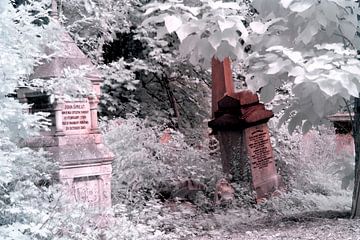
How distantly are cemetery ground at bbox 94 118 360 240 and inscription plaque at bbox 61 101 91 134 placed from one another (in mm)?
986

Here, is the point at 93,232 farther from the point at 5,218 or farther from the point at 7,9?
the point at 7,9

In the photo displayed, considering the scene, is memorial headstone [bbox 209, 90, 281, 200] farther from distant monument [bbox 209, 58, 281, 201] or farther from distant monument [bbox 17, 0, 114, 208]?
distant monument [bbox 17, 0, 114, 208]

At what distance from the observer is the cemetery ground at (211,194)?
5898mm

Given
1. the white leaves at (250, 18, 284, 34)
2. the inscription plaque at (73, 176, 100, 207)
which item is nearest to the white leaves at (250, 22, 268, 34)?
the white leaves at (250, 18, 284, 34)

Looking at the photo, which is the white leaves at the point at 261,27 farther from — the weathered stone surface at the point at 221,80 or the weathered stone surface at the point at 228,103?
the weathered stone surface at the point at 221,80

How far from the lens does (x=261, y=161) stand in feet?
30.0

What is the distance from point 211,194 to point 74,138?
3068mm

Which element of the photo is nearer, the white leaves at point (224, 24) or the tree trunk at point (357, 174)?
the white leaves at point (224, 24)

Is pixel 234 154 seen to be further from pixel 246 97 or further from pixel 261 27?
pixel 261 27

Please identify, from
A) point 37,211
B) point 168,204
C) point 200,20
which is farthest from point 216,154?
point 37,211

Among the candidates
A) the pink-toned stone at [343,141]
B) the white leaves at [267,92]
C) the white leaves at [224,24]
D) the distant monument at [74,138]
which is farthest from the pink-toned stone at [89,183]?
the pink-toned stone at [343,141]

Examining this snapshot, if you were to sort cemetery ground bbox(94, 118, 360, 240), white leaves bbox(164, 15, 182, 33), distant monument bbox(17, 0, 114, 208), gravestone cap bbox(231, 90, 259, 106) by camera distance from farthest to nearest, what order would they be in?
gravestone cap bbox(231, 90, 259, 106), distant monument bbox(17, 0, 114, 208), cemetery ground bbox(94, 118, 360, 240), white leaves bbox(164, 15, 182, 33)

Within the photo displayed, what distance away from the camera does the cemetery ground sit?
5898mm

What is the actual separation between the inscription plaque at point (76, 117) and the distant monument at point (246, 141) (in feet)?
10.7
